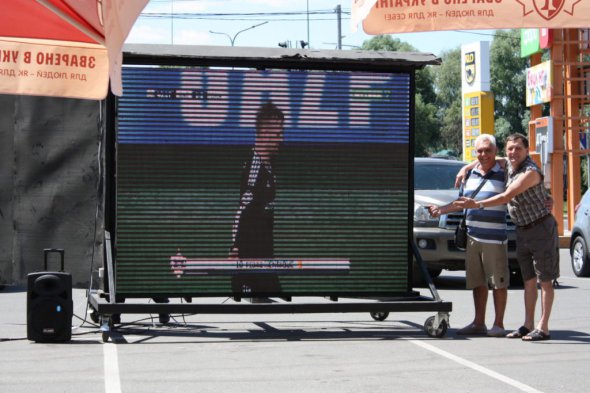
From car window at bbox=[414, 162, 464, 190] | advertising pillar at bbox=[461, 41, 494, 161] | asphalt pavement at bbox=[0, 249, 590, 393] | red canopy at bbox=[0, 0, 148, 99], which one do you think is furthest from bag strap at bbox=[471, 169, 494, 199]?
advertising pillar at bbox=[461, 41, 494, 161]

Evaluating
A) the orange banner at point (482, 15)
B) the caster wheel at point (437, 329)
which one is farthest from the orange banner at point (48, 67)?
the caster wheel at point (437, 329)

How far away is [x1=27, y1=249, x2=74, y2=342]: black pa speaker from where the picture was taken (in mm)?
10375

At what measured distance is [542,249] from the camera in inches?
423

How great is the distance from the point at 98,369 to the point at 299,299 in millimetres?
6068

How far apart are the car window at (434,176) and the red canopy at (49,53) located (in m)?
7.66

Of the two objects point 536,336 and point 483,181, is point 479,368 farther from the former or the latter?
point 483,181

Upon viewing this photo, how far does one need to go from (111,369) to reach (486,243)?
4.09 m

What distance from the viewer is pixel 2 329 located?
11.6 meters

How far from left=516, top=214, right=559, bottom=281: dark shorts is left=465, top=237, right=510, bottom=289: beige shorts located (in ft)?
0.80

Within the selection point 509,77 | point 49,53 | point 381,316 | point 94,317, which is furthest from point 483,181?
point 509,77

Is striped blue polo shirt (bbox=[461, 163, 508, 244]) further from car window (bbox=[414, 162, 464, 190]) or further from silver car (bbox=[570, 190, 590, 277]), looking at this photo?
silver car (bbox=[570, 190, 590, 277])

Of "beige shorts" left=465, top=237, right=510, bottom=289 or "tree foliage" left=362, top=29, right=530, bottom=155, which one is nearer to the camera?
"beige shorts" left=465, top=237, right=510, bottom=289

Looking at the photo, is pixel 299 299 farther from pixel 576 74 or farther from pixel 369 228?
pixel 576 74

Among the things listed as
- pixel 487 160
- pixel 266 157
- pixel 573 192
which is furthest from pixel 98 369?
pixel 573 192
